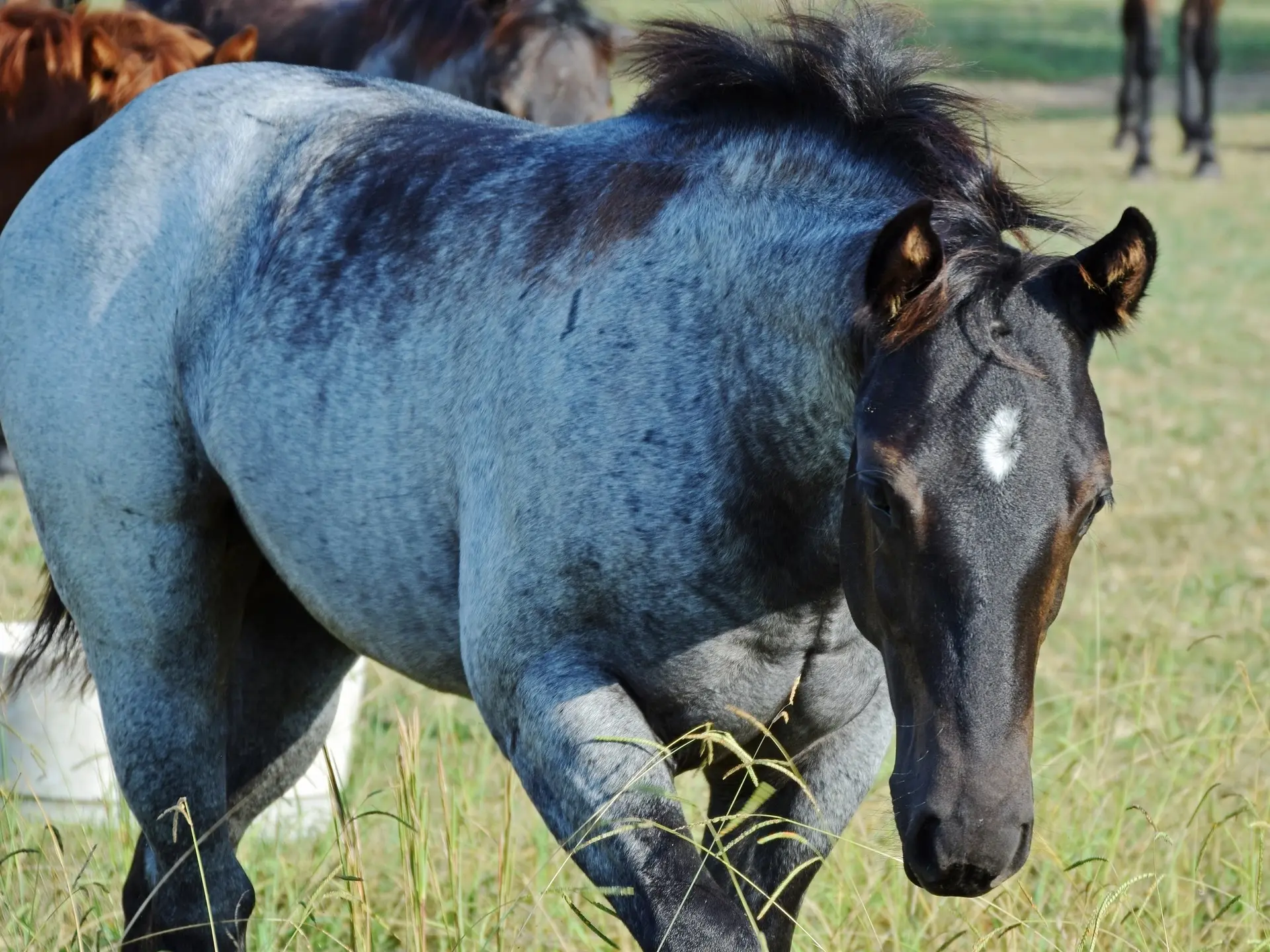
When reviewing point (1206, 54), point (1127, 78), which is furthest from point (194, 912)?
point (1127, 78)

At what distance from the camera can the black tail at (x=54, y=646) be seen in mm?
3373

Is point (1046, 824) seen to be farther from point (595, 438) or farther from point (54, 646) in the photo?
point (54, 646)

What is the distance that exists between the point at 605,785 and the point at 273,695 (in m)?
1.22

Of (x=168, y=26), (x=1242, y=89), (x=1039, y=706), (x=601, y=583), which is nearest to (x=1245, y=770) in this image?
(x=1039, y=706)

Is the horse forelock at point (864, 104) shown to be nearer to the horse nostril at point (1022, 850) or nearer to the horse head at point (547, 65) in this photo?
the horse nostril at point (1022, 850)

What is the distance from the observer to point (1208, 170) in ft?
52.8

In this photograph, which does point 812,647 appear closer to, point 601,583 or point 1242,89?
point 601,583

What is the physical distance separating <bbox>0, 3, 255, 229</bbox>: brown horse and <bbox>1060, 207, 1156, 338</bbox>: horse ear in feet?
11.4

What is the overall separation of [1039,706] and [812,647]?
98.8 inches

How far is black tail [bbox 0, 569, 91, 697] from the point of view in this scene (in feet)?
11.1

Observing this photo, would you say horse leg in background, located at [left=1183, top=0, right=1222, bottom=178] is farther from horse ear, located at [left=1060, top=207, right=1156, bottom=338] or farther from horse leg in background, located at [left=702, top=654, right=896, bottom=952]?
horse ear, located at [left=1060, top=207, right=1156, bottom=338]

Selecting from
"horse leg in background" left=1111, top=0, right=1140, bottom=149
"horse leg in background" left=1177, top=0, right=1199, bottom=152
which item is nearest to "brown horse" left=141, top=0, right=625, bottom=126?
"horse leg in background" left=1177, top=0, right=1199, bottom=152

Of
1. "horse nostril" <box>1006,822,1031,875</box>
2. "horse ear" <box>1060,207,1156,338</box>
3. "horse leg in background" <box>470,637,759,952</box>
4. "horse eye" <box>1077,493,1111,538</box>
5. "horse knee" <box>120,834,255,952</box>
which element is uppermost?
"horse ear" <box>1060,207,1156,338</box>

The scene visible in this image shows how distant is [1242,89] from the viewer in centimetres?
2392
